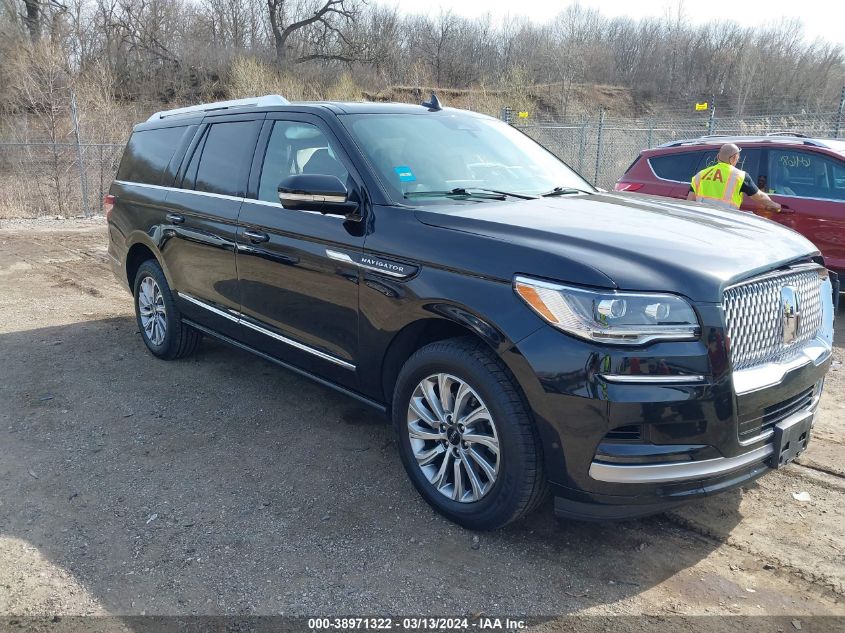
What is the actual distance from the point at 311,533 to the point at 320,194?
1.66 m

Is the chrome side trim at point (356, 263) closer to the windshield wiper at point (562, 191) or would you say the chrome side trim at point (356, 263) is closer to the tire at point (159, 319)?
the windshield wiper at point (562, 191)

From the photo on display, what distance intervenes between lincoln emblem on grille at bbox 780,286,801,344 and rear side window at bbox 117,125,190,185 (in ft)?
13.8

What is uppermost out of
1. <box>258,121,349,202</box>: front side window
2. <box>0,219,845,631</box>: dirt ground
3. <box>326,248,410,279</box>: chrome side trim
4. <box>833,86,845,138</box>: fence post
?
<box>833,86,845,138</box>: fence post

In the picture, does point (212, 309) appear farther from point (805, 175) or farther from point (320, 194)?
point (805, 175)

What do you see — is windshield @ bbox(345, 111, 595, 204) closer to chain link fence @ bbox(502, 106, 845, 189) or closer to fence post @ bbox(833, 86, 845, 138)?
fence post @ bbox(833, 86, 845, 138)

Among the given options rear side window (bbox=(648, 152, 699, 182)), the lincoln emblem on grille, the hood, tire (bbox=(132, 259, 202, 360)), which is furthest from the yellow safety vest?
tire (bbox=(132, 259, 202, 360))

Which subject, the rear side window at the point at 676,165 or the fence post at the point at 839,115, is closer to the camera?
the rear side window at the point at 676,165

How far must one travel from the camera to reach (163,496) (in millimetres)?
3506

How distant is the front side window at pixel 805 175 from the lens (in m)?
7.08

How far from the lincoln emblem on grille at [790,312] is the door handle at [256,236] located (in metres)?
2.77

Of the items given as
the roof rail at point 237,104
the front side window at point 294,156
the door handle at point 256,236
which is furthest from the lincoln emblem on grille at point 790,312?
the roof rail at point 237,104

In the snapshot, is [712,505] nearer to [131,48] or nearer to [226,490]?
[226,490]

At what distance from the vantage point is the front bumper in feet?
8.27

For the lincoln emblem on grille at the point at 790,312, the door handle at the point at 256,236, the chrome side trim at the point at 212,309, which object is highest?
the door handle at the point at 256,236
